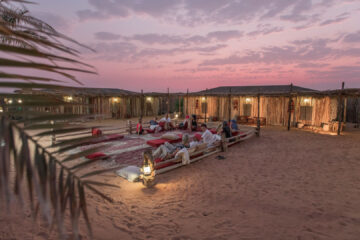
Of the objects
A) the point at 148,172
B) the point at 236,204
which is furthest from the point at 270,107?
the point at 148,172

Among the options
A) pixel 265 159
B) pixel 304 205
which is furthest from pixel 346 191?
pixel 265 159

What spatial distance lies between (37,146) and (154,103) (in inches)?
954

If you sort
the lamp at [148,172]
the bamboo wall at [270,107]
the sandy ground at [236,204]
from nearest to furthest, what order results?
the sandy ground at [236,204], the lamp at [148,172], the bamboo wall at [270,107]

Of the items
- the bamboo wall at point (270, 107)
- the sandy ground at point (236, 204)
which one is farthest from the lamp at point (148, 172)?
the bamboo wall at point (270, 107)

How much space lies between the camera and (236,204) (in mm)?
4223

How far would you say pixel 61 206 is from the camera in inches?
25.8

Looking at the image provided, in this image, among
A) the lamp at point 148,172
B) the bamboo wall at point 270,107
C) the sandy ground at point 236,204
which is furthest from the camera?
the bamboo wall at point 270,107

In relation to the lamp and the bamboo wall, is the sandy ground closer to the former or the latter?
the lamp

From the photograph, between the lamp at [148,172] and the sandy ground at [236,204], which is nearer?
the sandy ground at [236,204]

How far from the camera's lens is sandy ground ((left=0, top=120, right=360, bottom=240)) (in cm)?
317

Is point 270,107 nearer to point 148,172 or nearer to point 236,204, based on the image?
point 236,204

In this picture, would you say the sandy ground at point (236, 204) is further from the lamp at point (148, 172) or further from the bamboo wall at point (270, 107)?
the bamboo wall at point (270, 107)

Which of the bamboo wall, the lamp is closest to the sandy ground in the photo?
the lamp

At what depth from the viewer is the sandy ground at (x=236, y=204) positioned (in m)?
3.17
